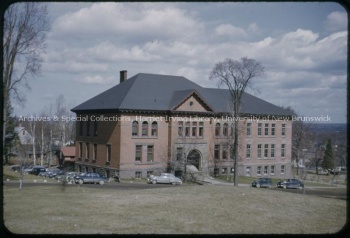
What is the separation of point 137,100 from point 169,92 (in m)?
4.68

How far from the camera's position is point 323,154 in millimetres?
52156

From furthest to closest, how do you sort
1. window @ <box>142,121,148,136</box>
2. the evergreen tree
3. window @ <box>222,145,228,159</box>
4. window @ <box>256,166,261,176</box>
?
the evergreen tree, window @ <box>256,166,261,176</box>, window @ <box>222,145,228,159</box>, window @ <box>142,121,148,136</box>

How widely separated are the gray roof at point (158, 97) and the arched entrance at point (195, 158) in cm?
491

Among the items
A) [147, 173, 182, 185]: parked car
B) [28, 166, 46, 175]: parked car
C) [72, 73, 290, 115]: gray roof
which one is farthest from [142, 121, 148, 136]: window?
[28, 166, 46, 175]: parked car

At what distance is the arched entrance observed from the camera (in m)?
37.1

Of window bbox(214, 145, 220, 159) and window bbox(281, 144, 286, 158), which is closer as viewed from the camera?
window bbox(214, 145, 220, 159)

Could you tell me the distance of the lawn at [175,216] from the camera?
8359mm

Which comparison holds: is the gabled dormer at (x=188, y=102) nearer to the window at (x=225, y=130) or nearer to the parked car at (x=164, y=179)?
the window at (x=225, y=130)

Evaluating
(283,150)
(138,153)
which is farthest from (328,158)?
(138,153)

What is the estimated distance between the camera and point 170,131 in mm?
35844

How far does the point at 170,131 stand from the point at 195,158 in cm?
413

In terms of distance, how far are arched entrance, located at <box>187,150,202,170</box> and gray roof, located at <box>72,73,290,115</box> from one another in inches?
193

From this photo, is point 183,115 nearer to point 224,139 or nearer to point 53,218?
point 224,139

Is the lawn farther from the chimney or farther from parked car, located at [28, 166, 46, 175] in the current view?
parked car, located at [28, 166, 46, 175]
